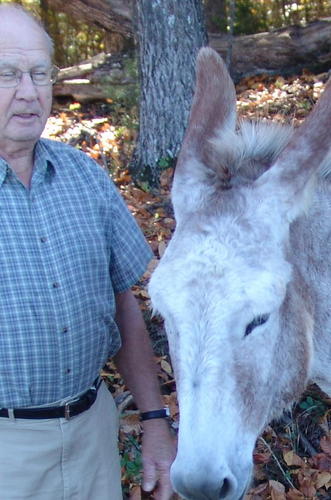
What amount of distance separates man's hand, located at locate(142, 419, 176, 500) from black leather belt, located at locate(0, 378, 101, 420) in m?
0.28

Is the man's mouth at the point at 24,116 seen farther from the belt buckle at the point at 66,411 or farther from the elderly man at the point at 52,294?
the belt buckle at the point at 66,411

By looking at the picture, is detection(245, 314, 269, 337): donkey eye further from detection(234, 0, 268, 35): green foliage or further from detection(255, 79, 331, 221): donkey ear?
detection(234, 0, 268, 35): green foliage

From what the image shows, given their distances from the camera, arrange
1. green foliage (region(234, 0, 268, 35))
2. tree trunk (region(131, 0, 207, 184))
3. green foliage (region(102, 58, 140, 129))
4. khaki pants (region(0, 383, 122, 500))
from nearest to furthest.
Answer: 1. khaki pants (region(0, 383, 122, 500))
2. tree trunk (region(131, 0, 207, 184))
3. green foliage (region(102, 58, 140, 129))
4. green foliage (region(234, 0, 268, 35))

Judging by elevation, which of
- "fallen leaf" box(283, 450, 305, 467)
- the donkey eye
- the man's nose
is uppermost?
the man's nose

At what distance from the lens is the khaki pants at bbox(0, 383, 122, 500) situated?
2617mm

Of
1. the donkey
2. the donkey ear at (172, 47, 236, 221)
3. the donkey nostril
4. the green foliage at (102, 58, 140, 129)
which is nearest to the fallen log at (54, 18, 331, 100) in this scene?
the green foliage at (102, 58, 140, 129)

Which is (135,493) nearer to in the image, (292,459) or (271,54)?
(292,459)

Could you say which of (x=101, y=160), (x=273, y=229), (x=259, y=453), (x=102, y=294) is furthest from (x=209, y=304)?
(x=101, y=160)

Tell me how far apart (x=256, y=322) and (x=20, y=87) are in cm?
135

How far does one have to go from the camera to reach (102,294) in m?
2.74

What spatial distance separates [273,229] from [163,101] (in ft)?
14.3

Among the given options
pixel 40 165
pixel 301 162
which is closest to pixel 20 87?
pixel 40 165

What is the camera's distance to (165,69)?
6422 mm

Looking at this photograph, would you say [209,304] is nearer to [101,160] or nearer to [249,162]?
[249,162]
